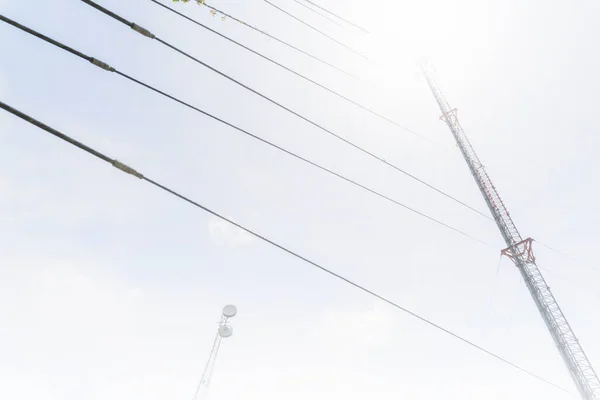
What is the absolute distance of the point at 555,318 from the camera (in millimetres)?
28812

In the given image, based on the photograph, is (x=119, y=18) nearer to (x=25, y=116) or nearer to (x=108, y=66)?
(x=108, y=66)

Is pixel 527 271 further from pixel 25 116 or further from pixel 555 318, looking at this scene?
pixel 25 116

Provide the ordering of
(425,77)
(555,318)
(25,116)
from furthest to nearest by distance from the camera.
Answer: (425,77), (555,318), (25,116)

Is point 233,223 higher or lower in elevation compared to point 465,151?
lower

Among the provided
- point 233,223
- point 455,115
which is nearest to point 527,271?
point 455,115

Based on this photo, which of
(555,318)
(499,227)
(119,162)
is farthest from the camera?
(499,227)

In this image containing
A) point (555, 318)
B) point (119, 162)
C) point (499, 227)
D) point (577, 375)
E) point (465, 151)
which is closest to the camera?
point (119, 162)

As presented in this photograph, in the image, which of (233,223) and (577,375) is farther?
(577,375)

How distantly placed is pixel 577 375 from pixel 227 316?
32.1m

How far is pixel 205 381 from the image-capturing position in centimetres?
3020

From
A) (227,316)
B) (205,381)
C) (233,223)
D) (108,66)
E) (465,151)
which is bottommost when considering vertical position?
(233,223)

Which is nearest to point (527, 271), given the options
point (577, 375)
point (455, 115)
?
point (577, 375)

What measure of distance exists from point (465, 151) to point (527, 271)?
14250 mm

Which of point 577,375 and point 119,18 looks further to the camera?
point 577,375
